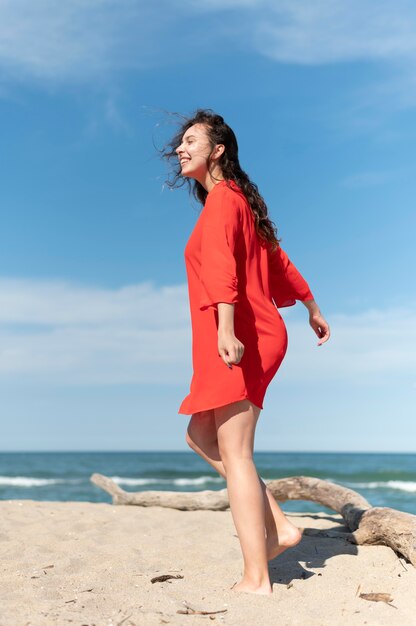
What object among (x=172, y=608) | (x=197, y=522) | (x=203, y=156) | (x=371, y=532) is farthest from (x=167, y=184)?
(x=197, y=522)

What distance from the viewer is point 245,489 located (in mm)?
3039

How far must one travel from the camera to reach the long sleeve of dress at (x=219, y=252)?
9.64ft

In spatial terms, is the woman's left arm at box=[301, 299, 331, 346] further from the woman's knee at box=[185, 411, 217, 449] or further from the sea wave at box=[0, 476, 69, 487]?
the sea wave at box=[0, 476, 69, 487]

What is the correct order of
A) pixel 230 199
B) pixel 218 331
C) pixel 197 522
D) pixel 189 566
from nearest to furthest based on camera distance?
pixel 218 331 < pixel 230 199 < pixel 189 566 < pixel 197 522

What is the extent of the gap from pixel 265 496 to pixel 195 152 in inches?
71.5

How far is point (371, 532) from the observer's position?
415 centimetres

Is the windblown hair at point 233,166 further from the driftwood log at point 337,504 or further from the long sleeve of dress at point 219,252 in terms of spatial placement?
the driftwood log at point 337,504

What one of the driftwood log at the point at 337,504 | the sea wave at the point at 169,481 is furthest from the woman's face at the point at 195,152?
the sea wave at the point at 169,481

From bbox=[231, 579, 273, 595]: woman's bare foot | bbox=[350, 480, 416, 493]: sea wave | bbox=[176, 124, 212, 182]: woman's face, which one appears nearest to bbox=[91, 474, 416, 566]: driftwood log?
bbox=[231, 579, 273, 595]: woman's bare foot

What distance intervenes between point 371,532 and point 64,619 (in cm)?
221

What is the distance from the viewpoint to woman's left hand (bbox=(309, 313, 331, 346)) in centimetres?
388

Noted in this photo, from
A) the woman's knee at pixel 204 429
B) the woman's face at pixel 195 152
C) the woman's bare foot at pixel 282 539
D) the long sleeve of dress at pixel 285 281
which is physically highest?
the woman's face at pixel 195 152

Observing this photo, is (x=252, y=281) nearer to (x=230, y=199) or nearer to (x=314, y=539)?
(x=230, y=199)

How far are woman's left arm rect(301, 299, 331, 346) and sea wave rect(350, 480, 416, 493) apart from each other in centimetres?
2061
